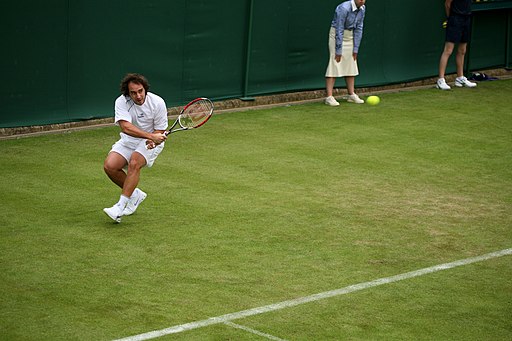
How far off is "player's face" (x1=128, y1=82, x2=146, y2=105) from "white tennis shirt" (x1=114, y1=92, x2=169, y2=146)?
0.39 ft

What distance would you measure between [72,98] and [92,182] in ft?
10.4

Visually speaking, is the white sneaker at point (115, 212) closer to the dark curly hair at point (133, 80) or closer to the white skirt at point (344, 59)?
the dark curly hair at point (133, 80)

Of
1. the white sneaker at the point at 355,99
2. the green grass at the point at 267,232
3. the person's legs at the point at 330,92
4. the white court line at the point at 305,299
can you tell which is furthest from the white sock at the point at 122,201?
the white sneaker at the point at 355,99

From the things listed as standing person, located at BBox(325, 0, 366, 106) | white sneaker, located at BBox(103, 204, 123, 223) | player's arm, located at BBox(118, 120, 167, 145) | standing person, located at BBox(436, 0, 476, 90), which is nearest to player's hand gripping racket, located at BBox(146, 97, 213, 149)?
player's arm, located at BBox(118, 120, 167, 145)

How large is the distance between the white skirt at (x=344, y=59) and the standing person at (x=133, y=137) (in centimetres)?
729

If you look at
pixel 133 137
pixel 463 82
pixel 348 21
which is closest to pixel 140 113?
pixel 133 137

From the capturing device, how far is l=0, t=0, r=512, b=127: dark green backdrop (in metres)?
13.8

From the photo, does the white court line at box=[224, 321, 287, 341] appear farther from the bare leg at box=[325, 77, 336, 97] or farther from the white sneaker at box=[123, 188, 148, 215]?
the bare leg at box=[325, 77, 336, 97]

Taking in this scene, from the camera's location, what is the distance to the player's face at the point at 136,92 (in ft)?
31.9

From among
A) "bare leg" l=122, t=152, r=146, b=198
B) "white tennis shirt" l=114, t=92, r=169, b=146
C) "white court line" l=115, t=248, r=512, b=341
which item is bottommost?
"white court line" l=115, t=248, r=512, b=341

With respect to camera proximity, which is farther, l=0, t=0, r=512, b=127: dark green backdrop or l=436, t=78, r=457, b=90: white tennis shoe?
l=436, t=78, r=457, b=90: white tennis shoe

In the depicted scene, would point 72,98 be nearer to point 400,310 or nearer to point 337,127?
point 337,127

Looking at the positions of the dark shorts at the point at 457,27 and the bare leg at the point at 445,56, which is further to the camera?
the bare leg at the point at 445,56

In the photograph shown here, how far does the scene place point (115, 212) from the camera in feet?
31.6
